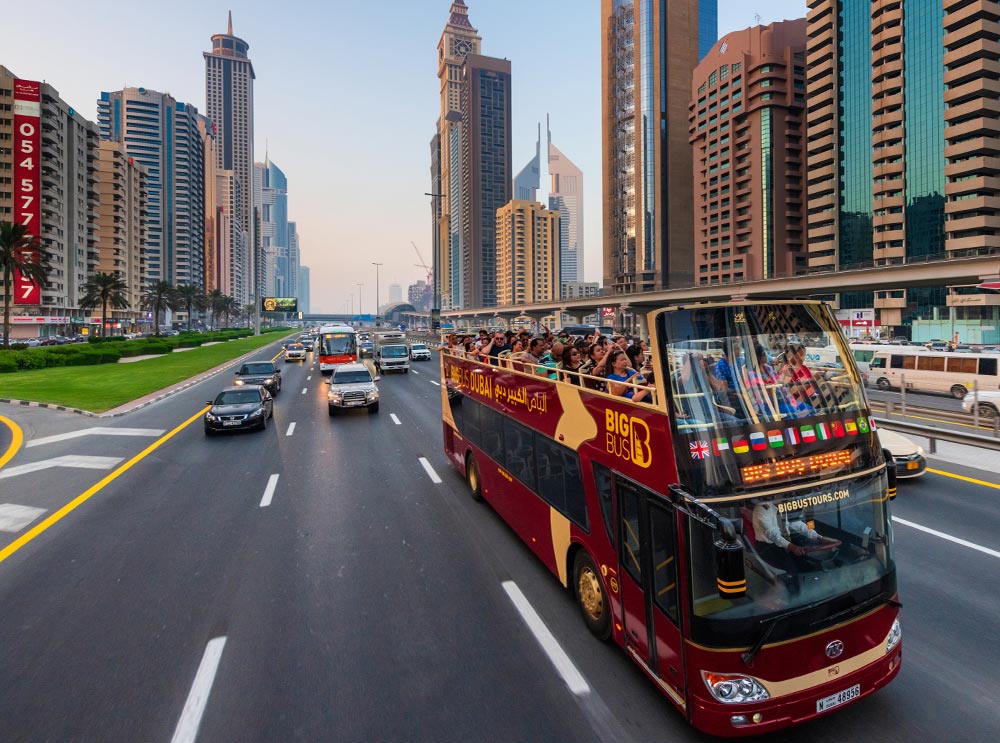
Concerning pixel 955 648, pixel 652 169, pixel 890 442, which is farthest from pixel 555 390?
pixel 652 169

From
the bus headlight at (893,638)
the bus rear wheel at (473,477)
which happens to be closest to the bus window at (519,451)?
the bus rear wheel at (473,477)

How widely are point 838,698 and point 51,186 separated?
13169cm

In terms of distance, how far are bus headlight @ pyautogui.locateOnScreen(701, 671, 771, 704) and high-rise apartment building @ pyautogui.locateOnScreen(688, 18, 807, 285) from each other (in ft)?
403

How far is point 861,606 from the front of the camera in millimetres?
4234

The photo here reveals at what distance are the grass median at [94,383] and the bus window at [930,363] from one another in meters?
35.2

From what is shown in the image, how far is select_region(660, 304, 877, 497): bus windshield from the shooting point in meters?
4.14

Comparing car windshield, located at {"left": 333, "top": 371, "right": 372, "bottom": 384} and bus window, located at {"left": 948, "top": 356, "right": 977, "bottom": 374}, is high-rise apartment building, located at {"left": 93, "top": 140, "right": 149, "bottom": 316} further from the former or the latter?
bus window, located at {"left": 948, "top": 356, "right": 977, "bottom": 374}

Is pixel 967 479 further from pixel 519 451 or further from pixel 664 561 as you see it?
pixel 664 561

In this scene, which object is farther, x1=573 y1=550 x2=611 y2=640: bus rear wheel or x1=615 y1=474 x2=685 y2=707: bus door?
x1=573 y1=550 x2=611 y2=640: bus rear wheel

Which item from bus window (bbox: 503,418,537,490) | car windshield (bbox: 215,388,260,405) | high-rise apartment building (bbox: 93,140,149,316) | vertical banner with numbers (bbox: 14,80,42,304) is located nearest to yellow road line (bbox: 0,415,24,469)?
car windshield (bbox: 215,388,260,405)

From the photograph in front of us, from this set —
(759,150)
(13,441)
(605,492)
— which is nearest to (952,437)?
(605,492)

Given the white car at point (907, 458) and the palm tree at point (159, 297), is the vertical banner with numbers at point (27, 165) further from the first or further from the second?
the white car at point (907, 458)

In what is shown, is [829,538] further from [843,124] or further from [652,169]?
[652,169]

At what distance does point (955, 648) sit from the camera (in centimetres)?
545
